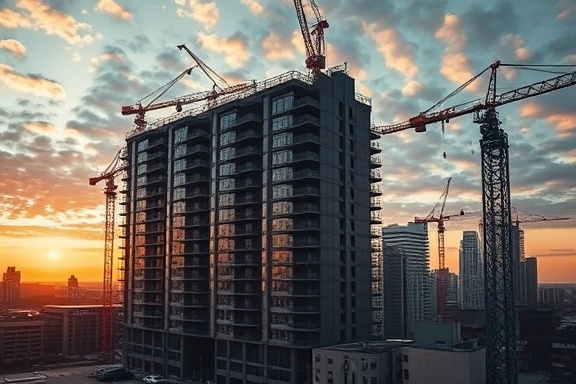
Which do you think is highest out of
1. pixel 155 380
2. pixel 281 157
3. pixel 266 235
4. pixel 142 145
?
pixel 142 145

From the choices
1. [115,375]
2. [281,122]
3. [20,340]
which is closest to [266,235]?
[281,122]

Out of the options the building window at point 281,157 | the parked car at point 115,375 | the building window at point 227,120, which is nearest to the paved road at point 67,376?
the parked car at point 115,375

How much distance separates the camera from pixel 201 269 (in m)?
115

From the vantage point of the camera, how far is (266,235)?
101 m

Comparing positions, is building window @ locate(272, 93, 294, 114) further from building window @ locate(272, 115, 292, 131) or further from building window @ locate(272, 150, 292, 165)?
building window @ locate(272, 150, 292, 165)

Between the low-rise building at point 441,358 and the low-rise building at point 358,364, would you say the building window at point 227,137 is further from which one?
the low-rise building at point 441,358

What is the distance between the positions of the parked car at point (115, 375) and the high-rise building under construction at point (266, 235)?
18.4 feet

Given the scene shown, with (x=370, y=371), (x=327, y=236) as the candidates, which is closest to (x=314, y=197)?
(x=327, y=236)

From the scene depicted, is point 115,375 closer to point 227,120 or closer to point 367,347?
point 227,120

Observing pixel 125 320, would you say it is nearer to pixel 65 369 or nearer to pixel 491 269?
pixel 65 369

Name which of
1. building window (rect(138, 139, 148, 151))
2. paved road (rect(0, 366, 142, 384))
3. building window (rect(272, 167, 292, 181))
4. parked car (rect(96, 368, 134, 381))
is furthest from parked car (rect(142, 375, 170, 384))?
building window (rect(138, 139, 148, 151))

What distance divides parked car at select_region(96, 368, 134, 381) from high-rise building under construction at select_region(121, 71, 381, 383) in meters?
5.61

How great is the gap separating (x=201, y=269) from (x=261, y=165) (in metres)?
27.3

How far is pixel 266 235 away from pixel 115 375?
50.6m
